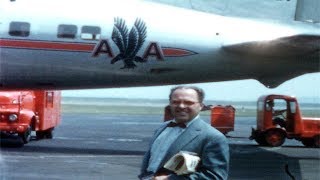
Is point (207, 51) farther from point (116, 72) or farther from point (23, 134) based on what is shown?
point (23, 134)

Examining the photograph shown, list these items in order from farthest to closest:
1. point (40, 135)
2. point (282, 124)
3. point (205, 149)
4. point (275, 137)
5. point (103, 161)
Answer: point (282, 124) → point (40, 135) → point (275, 137) → point (103, 161) → point (205, 149)

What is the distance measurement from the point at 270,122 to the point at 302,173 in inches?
376

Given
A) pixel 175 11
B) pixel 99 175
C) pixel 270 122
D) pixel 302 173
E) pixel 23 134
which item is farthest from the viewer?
pixel 270 122

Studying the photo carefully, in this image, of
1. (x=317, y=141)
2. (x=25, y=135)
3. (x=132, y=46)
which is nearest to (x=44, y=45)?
(x=132, y=46)

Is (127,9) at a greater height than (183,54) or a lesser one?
greater

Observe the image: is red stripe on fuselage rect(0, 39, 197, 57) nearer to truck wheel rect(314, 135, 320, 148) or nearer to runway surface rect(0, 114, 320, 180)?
runway surface rect(0, 114, 320, 180)

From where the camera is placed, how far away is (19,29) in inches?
666

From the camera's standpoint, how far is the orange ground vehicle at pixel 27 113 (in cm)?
1953

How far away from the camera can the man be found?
183 inches

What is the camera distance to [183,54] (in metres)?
17.6

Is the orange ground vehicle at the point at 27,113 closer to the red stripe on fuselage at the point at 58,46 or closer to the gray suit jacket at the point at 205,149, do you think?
the red stripe on fuselage at the point at 58,46

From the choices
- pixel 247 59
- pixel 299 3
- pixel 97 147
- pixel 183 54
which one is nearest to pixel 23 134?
pixel 97 147

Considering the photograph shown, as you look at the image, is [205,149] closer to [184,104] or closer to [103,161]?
[184,104]

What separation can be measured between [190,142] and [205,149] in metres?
0.11
